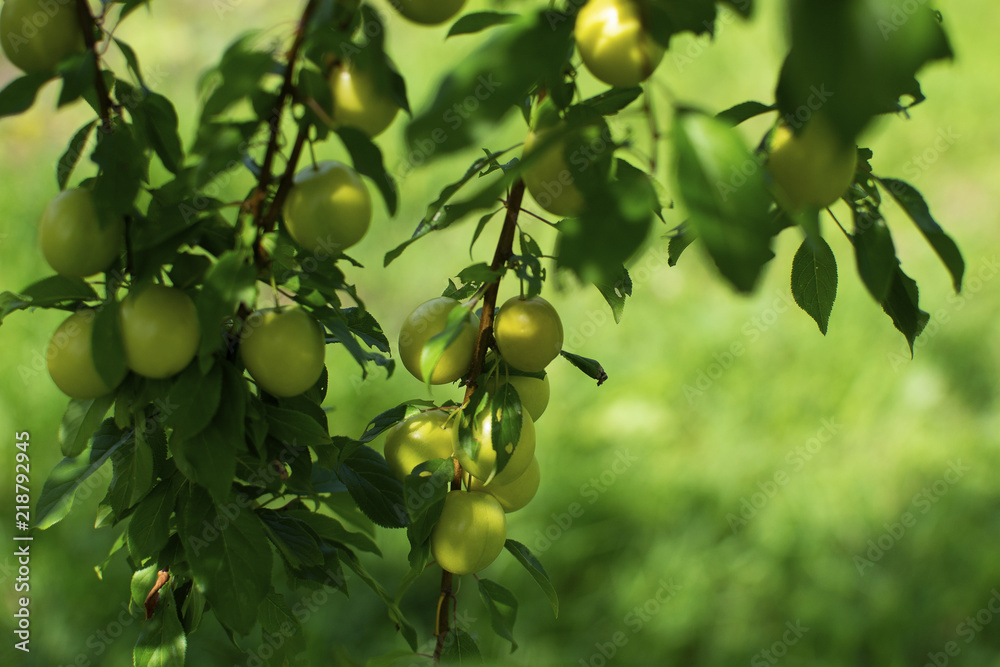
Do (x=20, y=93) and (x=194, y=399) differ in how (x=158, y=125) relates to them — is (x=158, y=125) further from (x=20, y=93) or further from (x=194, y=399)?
(x=194, y=399)

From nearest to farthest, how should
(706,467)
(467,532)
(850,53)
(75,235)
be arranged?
(850,53), (75,235), (467,532), (706,467)

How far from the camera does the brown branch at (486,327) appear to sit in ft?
1.93

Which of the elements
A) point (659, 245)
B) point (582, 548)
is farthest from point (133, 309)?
point (659, 245)

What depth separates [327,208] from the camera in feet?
1.62

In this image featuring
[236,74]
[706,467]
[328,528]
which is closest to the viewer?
[236,74]

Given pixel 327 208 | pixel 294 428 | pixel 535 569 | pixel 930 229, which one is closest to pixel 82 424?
pixel 294 428

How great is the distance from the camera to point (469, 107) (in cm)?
40

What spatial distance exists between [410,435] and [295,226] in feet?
0.76

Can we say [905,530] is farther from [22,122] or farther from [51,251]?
[22,122]

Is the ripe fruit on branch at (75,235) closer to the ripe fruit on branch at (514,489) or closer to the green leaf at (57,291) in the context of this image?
the green leaf at (57,291)

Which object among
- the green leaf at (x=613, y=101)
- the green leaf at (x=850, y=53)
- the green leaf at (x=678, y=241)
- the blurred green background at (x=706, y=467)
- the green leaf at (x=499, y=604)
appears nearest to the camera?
the green leaf at (x=850, y=53)

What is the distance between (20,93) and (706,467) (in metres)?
1.55

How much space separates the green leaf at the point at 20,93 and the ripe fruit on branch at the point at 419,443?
348 mm

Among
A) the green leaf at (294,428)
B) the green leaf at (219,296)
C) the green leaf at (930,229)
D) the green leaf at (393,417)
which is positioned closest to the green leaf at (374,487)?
the green leaf at (393,417)
